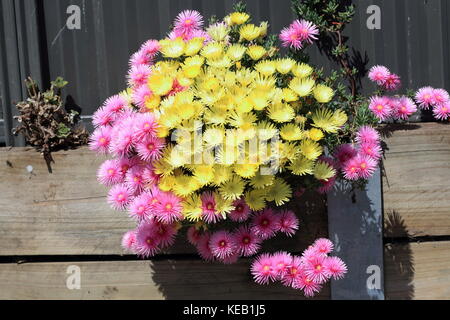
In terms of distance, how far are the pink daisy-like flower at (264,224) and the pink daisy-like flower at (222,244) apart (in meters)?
0.08

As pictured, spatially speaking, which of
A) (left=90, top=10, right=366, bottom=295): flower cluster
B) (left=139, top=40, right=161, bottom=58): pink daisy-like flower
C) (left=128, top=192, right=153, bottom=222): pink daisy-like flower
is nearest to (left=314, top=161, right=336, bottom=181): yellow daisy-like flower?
(left=90, top=10, right=366, bottom=295): flower cluster

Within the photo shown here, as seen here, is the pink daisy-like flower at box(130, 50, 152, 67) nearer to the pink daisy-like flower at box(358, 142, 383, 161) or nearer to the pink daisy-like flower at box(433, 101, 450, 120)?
the pink daisy-like flower at box(358, 142, 383, 161)

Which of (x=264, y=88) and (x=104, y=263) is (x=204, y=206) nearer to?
(x=264, y=88)

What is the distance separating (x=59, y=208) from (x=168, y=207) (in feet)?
2.45

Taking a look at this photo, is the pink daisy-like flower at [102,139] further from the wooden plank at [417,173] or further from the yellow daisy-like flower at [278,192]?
the wooden plank at [417,173]

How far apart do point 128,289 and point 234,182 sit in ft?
2.81

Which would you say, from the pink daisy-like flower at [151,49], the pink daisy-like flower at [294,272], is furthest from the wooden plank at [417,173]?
the pink daisy-like flower at [151,49]

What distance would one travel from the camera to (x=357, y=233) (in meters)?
2.23

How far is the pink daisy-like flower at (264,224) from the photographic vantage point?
189 centimetres

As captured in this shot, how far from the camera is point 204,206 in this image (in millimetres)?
1746

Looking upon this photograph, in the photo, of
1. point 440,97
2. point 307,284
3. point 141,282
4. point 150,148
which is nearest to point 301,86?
point 150,148

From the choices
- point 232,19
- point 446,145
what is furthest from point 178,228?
point 446,145

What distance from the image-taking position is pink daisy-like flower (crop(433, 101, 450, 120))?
2281mm

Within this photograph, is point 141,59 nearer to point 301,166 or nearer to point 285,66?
point 285,66
